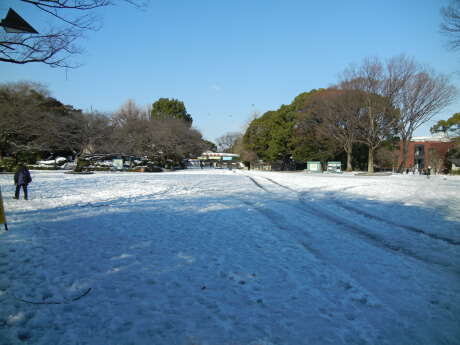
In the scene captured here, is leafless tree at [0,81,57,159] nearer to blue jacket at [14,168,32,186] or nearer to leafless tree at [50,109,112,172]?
leafless tree at [50,109,112,172]

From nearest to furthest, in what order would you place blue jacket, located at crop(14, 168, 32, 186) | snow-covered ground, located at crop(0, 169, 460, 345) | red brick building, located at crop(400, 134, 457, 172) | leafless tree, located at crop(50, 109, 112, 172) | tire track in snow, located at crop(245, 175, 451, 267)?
snow-covered ground, located at crop(0, 169, 460, 345) < tire track in snow, located at crop(245, 175, 451, 267) < blue jacket, located at crop(14, 168, 32, 186) < leafless tree, located at crop(50, 109, 112, 172) < red brick building, located at crop(400, 134, 457, 172)

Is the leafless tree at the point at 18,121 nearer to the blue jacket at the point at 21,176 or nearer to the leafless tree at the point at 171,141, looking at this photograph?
the leafless tree at the point at 171,141

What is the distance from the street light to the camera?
5.26 meters

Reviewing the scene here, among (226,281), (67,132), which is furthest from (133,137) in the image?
(226,281)

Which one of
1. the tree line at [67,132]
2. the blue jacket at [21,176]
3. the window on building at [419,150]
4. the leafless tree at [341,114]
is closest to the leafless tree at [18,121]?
the tree line at [67,132]

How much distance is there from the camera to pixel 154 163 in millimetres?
34750

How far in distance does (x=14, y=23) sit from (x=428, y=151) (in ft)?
201

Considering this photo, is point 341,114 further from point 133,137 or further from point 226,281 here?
point 226,281

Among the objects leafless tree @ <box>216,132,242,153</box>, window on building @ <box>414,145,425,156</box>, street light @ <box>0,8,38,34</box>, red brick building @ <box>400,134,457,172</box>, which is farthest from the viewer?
leafless tree @ <box>216,132,242,153</box>

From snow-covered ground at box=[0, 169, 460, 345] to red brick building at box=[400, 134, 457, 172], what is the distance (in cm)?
4741

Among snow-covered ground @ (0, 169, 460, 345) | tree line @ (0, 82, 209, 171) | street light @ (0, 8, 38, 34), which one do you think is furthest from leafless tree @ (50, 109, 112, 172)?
snow-covered ground @ (0, 169, 460, 345)

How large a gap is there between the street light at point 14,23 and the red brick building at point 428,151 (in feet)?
167

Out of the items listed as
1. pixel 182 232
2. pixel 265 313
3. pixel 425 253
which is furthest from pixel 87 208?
pixel 425 253

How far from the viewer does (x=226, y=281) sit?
3408 mm
